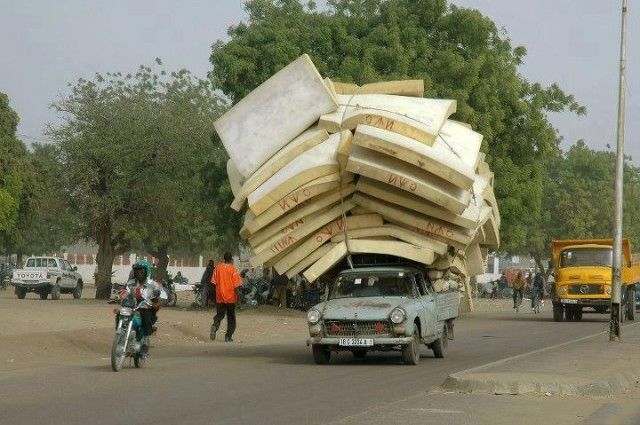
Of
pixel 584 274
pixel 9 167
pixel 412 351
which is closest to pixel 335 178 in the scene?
pixel 412 351

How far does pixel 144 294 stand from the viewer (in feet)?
58.3

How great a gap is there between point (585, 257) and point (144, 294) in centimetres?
2509

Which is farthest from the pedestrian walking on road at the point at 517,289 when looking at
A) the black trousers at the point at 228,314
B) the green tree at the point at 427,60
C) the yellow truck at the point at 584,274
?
the black trousers at the point at 228,314

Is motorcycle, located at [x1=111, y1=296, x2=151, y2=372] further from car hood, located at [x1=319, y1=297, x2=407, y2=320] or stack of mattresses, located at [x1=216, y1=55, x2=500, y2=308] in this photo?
car hood, located at [x1=319, y1=297, x2=407, y2=320]

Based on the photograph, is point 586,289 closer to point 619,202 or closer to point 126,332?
point 619,202

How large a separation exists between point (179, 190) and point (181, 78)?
26.0m

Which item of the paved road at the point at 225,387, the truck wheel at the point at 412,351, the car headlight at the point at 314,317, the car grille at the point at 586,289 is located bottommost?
the paved road at the point at 225,387

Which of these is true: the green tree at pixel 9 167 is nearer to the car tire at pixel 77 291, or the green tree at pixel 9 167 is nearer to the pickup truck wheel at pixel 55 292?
the car tire at pixel 77 291

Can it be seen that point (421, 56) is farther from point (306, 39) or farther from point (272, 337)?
point (272, 337)

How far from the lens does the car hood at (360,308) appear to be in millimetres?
18859

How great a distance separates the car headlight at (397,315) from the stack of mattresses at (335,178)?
1238mm

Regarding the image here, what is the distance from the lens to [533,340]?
94.0 feet

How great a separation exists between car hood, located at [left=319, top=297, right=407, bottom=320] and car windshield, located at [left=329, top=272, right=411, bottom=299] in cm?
25

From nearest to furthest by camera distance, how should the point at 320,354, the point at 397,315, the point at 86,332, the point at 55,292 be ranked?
the point at 397,315
the point at 320,354
the point at 86,332
the point at 55,292
